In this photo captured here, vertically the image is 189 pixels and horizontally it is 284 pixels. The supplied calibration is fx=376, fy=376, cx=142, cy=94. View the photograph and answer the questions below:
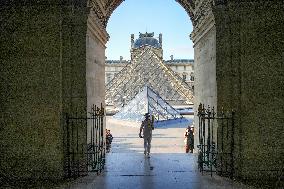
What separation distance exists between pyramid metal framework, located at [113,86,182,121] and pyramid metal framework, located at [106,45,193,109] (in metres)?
18.4

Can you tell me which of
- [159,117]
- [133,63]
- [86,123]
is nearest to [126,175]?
[86,123]

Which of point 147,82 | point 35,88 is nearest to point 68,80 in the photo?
point 35,88

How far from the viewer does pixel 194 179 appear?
26.4 feet

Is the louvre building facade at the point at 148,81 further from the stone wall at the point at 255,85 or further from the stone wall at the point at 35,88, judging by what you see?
the stone wall at the point at 255,85

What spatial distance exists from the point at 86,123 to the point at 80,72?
44.3 inches

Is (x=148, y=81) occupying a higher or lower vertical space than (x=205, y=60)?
higher

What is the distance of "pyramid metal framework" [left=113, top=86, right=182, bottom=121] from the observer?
37.4 metres

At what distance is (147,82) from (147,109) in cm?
2998

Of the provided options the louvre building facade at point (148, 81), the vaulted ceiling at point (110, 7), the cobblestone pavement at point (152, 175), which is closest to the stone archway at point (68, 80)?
the cobblestone pavement at point (152, 175)

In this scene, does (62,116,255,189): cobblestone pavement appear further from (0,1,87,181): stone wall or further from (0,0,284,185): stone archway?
(0,1,87,181): stone wall

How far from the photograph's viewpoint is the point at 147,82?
6756cm

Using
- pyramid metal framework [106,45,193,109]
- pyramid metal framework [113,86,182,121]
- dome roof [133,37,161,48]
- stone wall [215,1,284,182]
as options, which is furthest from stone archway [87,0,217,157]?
dome roof [133,37,161,48]

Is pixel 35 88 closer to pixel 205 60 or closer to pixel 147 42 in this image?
pixel 205 60

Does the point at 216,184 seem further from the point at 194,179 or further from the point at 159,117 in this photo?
the point at 159,117
